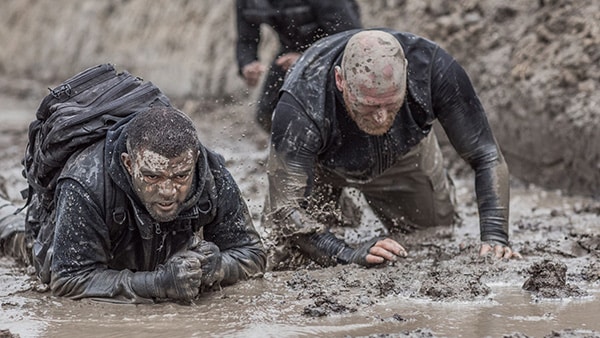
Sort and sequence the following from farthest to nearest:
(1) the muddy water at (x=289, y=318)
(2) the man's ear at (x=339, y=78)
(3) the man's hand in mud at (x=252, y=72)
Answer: (3) the man's hand in mud at (x=252, y=72)
(2) the man's ear at (x=339, y=78)
(1) the muddy water at (x=289, y=318)

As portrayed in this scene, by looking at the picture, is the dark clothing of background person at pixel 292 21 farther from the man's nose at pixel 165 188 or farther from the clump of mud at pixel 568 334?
the clump of mud at pixel 568 334

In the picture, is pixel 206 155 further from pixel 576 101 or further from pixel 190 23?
pixel 190 23

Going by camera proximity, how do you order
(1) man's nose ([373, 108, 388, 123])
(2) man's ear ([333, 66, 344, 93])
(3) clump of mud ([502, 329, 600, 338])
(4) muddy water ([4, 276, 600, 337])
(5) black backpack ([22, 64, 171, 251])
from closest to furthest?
(3) clump of mud ([502, 329, 600, 338]) → (4) muddy water ([4, 276, 600, 337]) → (5) black backpack ([22, 64, 171, 251]) → (1) man's nose ([373, 108, 388, 123]) → (2) man's ear ([333, 66, 344, 93])

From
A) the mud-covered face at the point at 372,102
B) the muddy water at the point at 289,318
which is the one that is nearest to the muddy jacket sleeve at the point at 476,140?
the mud-covered face at the point at 372,102

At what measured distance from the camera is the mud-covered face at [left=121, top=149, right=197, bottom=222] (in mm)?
5012

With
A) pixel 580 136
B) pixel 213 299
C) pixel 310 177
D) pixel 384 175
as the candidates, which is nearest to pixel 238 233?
pixel 213 299

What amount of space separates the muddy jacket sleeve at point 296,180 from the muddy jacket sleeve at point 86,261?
1.21 m

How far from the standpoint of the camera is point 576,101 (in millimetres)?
9055

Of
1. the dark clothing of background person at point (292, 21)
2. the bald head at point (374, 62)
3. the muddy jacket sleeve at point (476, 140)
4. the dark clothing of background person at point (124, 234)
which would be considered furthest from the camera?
the dark clothing of background person at point (292, 21)

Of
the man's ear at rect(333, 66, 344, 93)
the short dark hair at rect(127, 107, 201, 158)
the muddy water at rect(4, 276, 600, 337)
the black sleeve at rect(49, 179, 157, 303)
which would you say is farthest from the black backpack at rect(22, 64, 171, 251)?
the man's ear at rect(333, 66, 344, 93)

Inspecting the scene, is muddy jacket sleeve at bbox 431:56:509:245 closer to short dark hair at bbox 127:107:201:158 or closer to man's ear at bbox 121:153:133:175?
short dark hair at bbox 127:107:201:158

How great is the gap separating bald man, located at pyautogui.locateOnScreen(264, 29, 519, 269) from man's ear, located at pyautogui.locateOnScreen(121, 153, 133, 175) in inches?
52.9

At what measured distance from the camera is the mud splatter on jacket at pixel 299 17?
7.74 metres

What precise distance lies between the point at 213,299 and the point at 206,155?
74 centimetres
